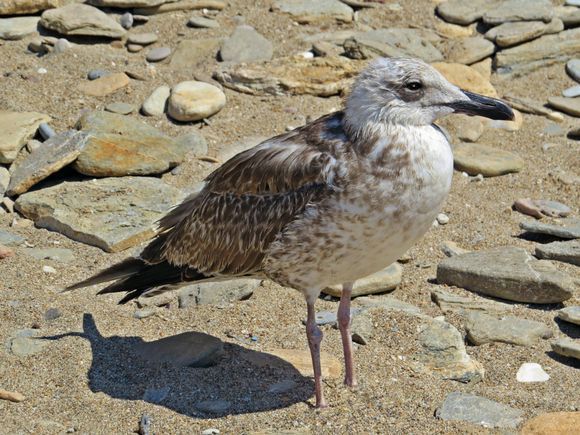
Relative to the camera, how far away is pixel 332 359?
22.4 ft

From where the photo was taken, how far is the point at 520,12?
11367 millimetres

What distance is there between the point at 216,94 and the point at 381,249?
440 cm

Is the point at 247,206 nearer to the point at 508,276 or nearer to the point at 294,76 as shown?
the point at 508,276

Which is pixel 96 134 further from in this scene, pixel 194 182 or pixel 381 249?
pixel 381 249

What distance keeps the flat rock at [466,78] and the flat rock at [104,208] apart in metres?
3.08

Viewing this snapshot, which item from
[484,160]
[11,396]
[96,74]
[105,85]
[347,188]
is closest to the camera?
[347,188]

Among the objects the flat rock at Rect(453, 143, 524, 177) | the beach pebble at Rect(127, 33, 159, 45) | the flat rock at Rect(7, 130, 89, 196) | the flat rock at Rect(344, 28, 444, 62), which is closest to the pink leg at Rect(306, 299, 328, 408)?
the flat rock at Rect(7, 130, 89, 196)

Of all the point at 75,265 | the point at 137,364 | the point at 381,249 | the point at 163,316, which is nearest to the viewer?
the point at 381,249

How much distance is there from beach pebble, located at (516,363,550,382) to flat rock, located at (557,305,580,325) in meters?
0.56

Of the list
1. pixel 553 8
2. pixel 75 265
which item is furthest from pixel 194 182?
pixel 553 8

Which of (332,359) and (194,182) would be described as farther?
(194,182)

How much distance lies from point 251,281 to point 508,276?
71.3 inches

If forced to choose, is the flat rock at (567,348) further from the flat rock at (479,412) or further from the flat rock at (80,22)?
the flat rock at (80,22)

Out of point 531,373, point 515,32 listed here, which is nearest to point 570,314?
point 531,373
